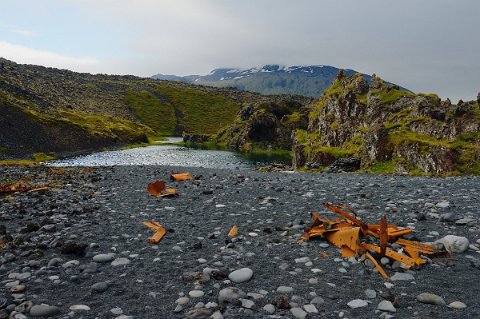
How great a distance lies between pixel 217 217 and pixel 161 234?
110 inches

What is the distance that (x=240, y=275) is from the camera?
7477 mm

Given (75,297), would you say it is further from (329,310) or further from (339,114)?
(339,114)

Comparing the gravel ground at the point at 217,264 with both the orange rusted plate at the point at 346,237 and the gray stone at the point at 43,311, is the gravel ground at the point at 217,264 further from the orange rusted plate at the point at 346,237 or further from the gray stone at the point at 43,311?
the orange rusted plate at the point at 346,237

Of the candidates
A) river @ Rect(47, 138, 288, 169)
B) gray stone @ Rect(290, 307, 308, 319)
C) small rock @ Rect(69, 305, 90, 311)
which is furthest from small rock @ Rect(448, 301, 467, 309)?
river @ Rect(47, 138, 288, 169)

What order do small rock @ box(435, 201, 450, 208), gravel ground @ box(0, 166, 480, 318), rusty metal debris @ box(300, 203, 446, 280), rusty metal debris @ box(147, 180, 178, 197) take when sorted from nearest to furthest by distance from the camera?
1. gravel ground @ box(0, 166, 480, 318)
2. rusty metal debris @ box(300, 203, 446, 280)
3. small rock @ box(435, 201, 450, 208)
4. rusty metal debris @ box(147, 180, 178, 197)

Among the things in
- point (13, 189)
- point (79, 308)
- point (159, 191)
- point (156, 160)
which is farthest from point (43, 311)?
point (156, 160)

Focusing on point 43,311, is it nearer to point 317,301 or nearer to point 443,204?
point 317,301

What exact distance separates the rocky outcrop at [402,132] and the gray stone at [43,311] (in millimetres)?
33133

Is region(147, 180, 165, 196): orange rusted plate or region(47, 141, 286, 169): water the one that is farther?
region(47, 141, 286, 169): water

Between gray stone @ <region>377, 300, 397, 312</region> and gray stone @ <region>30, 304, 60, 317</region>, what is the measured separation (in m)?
5.80

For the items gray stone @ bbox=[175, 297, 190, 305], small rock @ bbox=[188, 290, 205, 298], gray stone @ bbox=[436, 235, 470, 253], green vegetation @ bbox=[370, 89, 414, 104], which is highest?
green vegetation @ bbox=[370, 89, 414, 104]

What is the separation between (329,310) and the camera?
6156mm

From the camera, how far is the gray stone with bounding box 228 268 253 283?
24.2 feet

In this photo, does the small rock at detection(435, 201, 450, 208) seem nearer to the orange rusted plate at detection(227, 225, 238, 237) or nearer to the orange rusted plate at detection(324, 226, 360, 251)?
the orange rusted plate at detection(324, 226, 360, 251)
